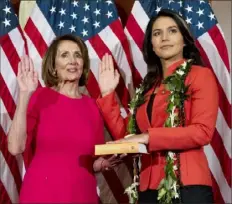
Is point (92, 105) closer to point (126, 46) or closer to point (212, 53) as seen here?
point (126, 46)

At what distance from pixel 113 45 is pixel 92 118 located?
0.69 metres

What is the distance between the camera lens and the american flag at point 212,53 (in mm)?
2354

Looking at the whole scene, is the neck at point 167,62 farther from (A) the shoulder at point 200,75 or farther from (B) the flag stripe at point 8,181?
(B) the flag stripe at point 8,181

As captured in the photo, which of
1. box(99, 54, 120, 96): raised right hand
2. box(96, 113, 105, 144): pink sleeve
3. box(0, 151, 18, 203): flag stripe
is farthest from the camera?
box(0, 151, 18, 203): flag stripe

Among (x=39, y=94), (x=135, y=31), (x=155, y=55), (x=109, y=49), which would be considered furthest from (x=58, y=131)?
(x=135, y=31)

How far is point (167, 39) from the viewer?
1819 mm

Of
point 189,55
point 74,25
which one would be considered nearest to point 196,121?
point 189,55

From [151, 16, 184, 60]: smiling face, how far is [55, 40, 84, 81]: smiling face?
1.13 ft

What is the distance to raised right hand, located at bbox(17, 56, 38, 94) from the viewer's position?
5.30 feet

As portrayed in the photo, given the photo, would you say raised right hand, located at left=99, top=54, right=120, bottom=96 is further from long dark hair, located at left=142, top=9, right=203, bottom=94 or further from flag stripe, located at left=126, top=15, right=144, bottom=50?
flag stripe, located at left=126, top=15, right=144, bottom=50

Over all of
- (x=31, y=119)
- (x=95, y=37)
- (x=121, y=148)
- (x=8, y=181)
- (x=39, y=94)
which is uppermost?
(x=95, y=37)

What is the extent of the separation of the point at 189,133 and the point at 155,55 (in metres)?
0.55

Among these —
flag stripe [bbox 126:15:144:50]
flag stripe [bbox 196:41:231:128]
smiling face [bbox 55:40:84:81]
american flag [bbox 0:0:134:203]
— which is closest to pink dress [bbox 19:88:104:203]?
smiling face [bbox 55:40:84:81]

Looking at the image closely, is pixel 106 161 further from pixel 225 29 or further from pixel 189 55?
pixel 225 29
